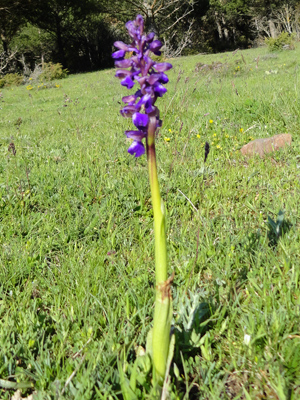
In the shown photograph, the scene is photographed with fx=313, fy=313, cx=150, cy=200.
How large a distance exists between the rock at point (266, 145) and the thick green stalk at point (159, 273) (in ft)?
8.53

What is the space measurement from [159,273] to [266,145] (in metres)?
2.83

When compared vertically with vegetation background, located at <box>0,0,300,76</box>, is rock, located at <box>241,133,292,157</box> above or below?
→ below

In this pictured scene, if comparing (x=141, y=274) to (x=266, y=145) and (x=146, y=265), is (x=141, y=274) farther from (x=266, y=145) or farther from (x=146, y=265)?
(x=266, y=145)

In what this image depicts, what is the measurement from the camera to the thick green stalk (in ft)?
3.17

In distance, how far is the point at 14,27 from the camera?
3180 centimetres

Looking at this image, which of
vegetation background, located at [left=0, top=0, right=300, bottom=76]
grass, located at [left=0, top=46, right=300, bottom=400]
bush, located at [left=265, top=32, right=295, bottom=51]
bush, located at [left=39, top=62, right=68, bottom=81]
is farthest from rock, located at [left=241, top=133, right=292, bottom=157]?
vegetation background, located at [left=0, top=0, right=300, bottom=76]

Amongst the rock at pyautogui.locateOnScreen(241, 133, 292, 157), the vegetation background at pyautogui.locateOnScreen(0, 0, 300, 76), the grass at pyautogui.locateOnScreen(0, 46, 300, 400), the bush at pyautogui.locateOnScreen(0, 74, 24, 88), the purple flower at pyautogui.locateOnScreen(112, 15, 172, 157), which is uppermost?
the vegetation background at pyautogui.locateOnScreen(0, 0, 300, 76)

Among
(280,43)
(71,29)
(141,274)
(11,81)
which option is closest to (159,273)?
(141,274)

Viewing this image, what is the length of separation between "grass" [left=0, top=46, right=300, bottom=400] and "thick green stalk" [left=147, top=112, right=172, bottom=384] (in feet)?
0.61

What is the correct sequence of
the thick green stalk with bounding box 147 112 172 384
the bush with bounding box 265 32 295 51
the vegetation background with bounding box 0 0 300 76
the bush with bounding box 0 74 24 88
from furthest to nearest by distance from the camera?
the vegetation background with bounding box 0 0 300 76 → the bush with bounding box 0 74 24 88 → the bush with bounding box 265 32 295 51 → the thick green stalk with bounding box 147 112 172 384

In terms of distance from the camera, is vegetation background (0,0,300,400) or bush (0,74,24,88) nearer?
vegetation background (0,0,300,400)

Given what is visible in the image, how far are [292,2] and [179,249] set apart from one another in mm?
47496

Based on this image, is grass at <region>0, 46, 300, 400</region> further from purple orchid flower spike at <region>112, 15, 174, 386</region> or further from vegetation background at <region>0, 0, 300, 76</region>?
vegetation background at <region>0, 0, 300, 76</region>

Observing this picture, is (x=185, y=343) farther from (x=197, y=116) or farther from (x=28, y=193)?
(x=197, y=116)
